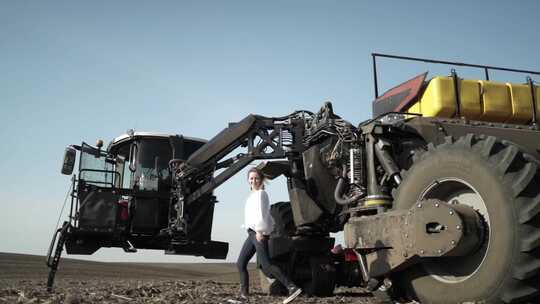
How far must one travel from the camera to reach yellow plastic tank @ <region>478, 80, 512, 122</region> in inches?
243

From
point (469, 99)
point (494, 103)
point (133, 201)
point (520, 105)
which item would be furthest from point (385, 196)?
point (133, 201)

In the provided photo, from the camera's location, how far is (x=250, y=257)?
7004 millimetres

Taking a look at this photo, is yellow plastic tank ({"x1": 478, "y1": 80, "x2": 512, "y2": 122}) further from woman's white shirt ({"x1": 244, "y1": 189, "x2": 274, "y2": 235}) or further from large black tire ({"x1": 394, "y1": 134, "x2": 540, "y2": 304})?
woman's white shirt ({"x1": 244, "y1": 189, "x2": 274, "y2": 235})

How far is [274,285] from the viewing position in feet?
27.0

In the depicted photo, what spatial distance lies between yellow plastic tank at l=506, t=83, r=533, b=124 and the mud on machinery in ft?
0.05

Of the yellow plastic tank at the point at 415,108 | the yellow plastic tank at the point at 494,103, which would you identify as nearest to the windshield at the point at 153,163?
the yellow plastic tank at the point at 415,108

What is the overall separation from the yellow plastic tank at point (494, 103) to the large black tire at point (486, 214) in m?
1.60

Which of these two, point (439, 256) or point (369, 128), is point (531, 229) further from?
point (369, 128)

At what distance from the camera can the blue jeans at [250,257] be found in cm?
642

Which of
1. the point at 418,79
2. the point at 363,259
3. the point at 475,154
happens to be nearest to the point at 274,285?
the point at 363,259

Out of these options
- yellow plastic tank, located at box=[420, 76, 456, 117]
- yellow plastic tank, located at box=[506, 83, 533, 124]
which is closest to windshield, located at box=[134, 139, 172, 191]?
yellow plastic tank, located at box=[420, 76, 456, 117]

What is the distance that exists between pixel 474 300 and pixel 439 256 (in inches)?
17.7

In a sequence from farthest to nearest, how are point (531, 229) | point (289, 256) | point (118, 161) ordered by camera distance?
point (118, 161), point (289, 256), point (531, 229)

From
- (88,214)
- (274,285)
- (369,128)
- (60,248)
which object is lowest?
(274,285)
